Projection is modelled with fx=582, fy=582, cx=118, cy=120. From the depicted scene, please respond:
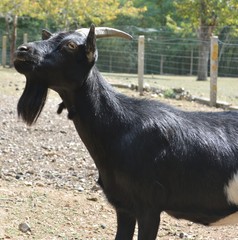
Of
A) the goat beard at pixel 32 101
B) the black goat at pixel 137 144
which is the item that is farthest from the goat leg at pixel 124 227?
the goat beard at pixel 32 101

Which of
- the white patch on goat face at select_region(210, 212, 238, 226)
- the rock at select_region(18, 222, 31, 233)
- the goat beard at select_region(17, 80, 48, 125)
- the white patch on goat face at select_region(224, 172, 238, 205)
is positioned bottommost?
the rock at select_region(18, 222, 31, 233)

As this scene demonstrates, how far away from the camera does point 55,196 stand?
18.8 feet

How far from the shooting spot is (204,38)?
86.3 feet

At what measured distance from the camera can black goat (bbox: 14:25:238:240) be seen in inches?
143

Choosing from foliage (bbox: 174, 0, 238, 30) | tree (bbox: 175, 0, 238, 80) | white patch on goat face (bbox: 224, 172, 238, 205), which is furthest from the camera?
foliage (bbox: 174, 0, 238, 30)

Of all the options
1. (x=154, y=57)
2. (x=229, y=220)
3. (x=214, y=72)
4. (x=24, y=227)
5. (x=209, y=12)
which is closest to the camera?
(x=229, y=220)

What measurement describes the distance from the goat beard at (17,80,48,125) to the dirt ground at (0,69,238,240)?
1336 millimetres

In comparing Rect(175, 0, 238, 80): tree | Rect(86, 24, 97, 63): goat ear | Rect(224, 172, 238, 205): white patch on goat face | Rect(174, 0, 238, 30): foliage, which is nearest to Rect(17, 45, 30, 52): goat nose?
Rect(86, 24, 97, 63): goat ear

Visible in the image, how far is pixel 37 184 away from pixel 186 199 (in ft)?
8.93

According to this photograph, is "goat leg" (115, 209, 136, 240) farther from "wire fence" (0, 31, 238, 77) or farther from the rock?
"wire fence" (0, 31, 238, 77)

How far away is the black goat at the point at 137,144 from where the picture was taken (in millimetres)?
3633

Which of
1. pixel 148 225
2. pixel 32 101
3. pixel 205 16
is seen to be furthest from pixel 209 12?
pixel 148 225

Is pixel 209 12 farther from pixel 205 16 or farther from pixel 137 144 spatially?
pixel 137 144

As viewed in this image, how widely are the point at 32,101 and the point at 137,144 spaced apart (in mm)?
734
